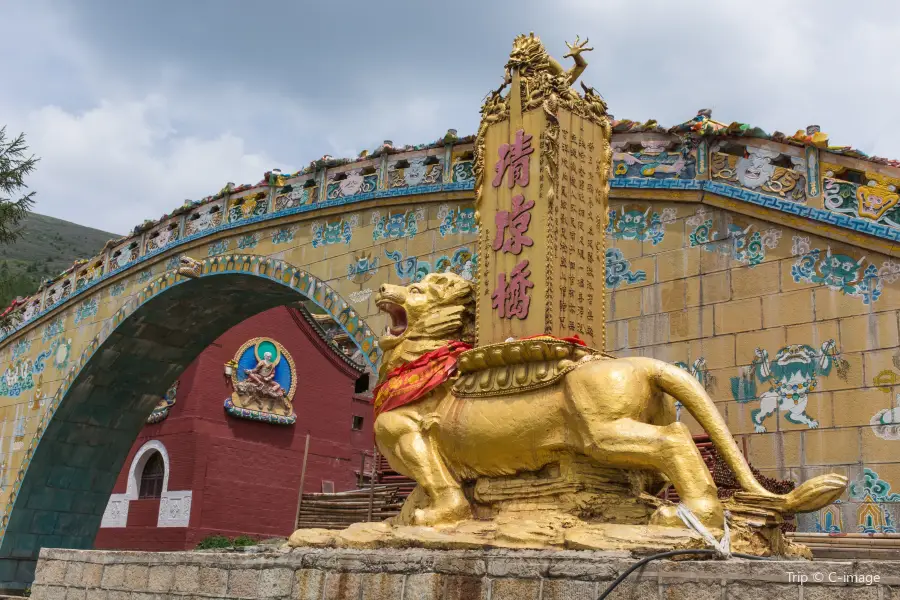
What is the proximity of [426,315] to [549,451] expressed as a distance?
1.03 meters

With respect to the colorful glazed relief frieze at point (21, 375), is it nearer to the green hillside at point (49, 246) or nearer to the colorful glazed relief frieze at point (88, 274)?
the colorful glazed relief frieze at point (88, 274)

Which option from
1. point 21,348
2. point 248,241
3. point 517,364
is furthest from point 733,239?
point 21,348

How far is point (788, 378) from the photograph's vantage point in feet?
18.3

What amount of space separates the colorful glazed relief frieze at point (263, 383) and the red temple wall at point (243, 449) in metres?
0.16

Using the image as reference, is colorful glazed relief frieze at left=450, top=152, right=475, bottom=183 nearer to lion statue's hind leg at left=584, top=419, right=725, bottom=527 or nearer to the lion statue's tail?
the lion statue's tail

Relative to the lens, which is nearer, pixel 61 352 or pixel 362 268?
pixel 362 268

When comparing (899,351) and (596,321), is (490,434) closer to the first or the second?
(596,321)

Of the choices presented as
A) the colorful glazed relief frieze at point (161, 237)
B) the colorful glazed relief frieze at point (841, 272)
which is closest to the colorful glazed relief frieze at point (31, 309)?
the colorful glazed relief frieze at point (161, 237)

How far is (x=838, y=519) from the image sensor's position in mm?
5277

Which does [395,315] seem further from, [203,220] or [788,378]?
[203,220]

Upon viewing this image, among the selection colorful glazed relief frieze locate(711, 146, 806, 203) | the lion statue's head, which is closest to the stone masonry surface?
the lion statue's head

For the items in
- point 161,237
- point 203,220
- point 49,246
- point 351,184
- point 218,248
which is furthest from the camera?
point 49,246

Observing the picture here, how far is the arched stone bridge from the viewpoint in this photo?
19.6ft

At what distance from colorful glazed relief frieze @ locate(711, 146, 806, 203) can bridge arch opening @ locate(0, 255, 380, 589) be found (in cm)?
447
